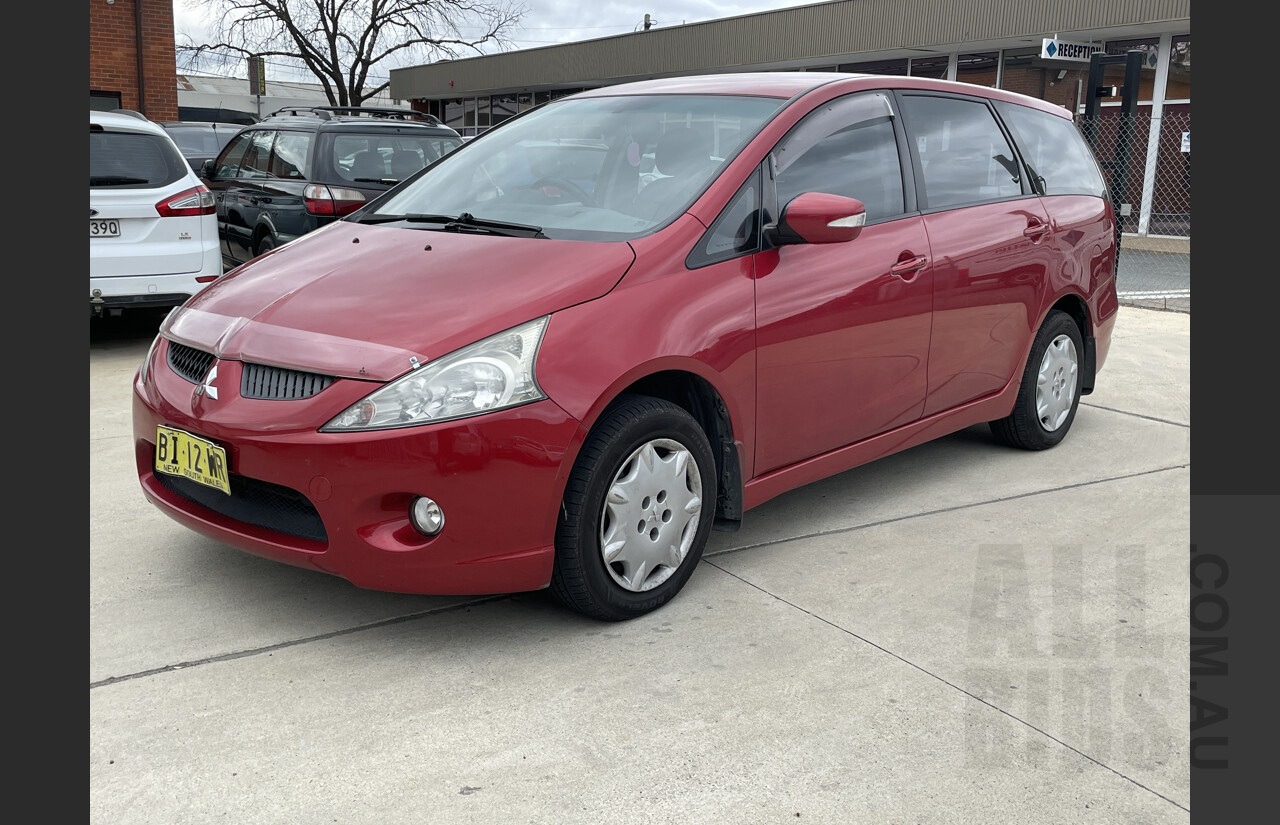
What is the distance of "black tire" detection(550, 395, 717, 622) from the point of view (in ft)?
10.1

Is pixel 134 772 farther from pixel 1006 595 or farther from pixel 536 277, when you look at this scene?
pixel 1006 595

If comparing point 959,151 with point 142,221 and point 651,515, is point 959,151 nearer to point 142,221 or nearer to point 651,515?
point 651,515

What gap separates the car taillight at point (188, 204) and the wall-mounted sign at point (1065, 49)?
15.6 m

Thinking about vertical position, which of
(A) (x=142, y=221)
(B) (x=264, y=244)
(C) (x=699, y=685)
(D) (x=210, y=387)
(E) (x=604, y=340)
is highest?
(A) (x=142, y=221)

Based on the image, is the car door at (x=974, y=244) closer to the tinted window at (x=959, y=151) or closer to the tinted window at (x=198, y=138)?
the tinted window at (x=959, y=151)

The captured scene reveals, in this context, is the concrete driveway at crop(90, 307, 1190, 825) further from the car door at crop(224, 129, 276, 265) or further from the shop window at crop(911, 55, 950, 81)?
the shop window at crop(911, 55, 950, 81)

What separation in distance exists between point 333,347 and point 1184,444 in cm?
437

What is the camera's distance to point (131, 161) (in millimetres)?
7090

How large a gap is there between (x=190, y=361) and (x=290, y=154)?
5.84 meters

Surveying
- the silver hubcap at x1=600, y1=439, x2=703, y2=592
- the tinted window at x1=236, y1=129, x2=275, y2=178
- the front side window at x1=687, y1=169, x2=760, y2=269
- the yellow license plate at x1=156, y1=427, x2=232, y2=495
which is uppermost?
the tinted window at x1=236, y1=129, x2=275, y2=178

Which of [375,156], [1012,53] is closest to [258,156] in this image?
[375,156]

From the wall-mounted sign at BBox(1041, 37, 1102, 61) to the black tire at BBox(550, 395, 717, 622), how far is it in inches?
696

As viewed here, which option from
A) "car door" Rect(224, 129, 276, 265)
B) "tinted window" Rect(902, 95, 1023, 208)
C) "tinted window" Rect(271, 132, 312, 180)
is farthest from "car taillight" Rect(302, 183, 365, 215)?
"tinted window" Rect(902, 95, 1023, 208)

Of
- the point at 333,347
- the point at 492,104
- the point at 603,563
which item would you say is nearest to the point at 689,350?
the point at 603,563
